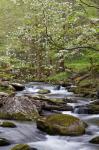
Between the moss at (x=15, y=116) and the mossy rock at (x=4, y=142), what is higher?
the mossy rock at (x=4, y=142)

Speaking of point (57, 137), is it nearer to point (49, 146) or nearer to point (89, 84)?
point (49, 146)

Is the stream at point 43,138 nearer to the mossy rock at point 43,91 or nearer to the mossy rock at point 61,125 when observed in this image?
the mossy rock at point 61,125

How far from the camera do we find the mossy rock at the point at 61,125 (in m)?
16.1


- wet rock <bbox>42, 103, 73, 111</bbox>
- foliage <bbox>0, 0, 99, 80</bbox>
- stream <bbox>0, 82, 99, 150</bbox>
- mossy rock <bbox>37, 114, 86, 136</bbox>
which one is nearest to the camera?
stream <bbox>0, 82, 99, 150</bbox>

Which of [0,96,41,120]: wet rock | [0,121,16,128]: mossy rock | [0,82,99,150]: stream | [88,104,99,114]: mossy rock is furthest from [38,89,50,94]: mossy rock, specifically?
[0,121,16,128]: mossy rock

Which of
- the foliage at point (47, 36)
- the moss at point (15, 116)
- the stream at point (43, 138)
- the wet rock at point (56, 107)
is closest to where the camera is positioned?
the stream at point (43, 138)

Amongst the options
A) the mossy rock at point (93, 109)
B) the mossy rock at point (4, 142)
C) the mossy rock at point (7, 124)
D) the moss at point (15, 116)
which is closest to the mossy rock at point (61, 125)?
the mossy rock at point (7, 124)

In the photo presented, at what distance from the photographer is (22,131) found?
16594mm

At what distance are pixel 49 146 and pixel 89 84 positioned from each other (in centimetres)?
1625

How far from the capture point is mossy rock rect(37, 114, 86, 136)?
53.0 ft

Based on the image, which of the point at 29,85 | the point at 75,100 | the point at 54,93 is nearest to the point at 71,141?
the point at 75,100

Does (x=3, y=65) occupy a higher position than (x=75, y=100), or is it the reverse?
(x=75, y=100)

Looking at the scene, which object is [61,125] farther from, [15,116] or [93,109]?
[93,109]

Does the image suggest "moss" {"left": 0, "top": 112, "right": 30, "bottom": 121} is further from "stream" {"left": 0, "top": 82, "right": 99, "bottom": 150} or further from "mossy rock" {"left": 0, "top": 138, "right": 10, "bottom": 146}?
"mossy rock" {"left": 0, "top": 138, "right": 10, "bottom": 146}
